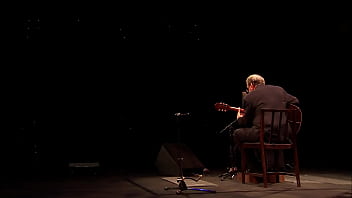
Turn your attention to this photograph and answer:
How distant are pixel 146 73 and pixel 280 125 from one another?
352cm

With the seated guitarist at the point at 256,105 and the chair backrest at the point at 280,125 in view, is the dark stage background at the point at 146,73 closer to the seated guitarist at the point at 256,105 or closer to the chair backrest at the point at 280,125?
the seated guitarist at the point at 256,105

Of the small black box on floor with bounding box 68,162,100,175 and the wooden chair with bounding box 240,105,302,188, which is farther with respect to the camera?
the small black box on floor with bounding box 68,162,100,175

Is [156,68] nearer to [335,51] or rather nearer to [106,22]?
[106,22]

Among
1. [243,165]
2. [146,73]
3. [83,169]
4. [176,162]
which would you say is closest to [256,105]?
[243,165]

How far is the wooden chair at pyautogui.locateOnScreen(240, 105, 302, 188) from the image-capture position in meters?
4.01

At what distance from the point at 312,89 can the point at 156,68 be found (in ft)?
8.15

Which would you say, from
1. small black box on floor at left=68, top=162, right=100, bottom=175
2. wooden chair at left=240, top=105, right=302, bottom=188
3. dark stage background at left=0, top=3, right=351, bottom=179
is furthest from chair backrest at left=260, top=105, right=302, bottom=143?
dark stage background at left=0, top=3, right=351, bottom=179

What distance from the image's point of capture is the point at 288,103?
4.31 meters

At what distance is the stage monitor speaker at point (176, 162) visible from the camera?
15.8 ft

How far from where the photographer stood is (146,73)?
728cm

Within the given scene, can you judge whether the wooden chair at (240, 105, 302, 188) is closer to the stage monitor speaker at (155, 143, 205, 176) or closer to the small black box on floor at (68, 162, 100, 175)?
the stage monitor speaker at (155, 143, 205, 176)

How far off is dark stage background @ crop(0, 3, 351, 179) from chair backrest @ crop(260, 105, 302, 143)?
2.45m

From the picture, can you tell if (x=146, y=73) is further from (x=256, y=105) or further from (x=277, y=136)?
(x=277, y=136)

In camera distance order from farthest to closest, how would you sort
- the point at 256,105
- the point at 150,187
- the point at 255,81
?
1. the point at 255,81
2. the point at 256,105
3. the point at 150,187
